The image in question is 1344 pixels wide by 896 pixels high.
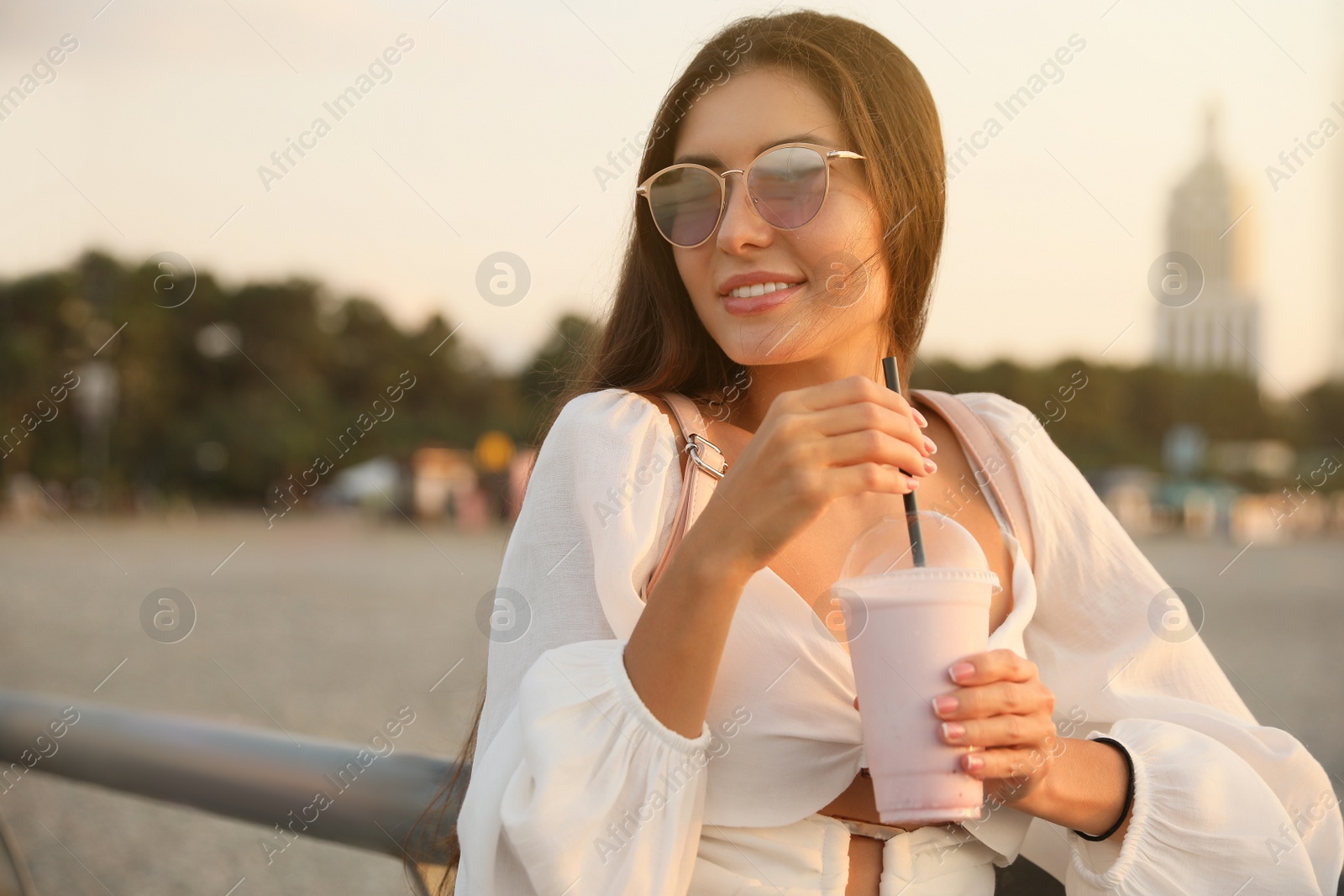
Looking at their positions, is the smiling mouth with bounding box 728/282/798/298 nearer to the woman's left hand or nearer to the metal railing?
the woman's left hand

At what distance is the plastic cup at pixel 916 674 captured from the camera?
52.2 inches

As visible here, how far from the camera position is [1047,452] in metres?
2.01

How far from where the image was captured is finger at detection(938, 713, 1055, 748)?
4.26 feet

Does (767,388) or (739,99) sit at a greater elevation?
(739,99)

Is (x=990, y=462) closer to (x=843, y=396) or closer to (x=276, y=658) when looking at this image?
(x=843, y=396)

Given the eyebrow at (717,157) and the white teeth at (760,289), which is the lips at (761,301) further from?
the eyebrow at (717,157)

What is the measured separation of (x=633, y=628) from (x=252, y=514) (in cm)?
4956

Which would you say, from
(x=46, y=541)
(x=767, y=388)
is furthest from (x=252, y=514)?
(x=767, y=388)

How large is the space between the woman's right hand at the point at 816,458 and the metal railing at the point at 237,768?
0.76 metres

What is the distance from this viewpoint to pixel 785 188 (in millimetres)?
1803

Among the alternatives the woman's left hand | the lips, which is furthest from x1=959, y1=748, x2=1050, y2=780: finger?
the lips

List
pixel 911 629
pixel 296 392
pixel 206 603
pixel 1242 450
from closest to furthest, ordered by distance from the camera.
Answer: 1. pixel 911 629
2. pixel 206 603
3. pixel 296 392
4. pixel 1242 450

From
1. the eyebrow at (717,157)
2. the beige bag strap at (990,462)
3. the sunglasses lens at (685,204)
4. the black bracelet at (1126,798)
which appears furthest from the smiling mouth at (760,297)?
the black bracelet at (1126,798)

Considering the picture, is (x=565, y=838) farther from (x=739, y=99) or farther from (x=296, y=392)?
(x=296, y=392)
